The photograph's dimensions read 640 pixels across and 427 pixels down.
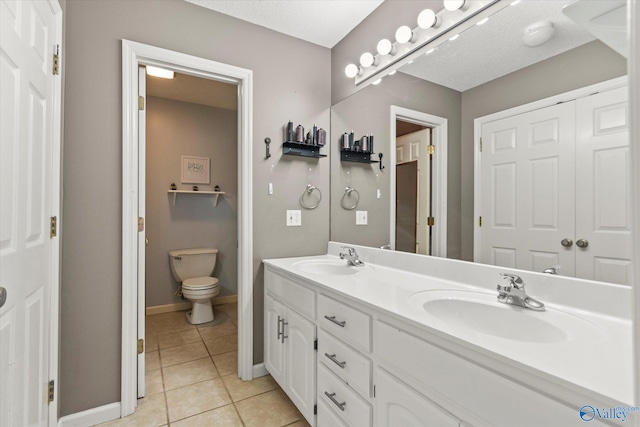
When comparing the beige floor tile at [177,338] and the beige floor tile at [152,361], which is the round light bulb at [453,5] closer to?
the beige floor tile at [152,361]

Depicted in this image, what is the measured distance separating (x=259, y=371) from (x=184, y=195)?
2.30 metres

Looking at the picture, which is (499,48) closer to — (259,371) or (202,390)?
(259,371)

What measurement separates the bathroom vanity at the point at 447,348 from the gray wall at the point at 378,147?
31 cm

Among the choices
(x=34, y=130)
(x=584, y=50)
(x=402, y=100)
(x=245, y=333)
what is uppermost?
(x=402, y=100)

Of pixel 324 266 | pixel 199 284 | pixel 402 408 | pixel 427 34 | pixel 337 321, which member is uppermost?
pixel 427 34

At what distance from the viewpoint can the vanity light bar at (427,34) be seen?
1.33m

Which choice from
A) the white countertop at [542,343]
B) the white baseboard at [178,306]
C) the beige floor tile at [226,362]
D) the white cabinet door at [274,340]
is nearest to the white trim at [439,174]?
the white countertop at [542,343]

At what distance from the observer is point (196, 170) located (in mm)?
3605

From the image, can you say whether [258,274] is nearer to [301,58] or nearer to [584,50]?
[301,58]

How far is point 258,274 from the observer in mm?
2088

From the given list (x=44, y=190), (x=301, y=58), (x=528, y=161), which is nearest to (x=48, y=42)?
(x=44, y=190)

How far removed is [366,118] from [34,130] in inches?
69.0

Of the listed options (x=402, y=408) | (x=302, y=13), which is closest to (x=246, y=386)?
(x=402, y=408)

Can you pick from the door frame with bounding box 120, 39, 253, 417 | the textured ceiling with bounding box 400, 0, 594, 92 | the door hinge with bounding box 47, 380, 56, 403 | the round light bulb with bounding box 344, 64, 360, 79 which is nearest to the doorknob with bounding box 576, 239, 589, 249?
the textured ceiling with bounding box 400, 0, 594, 92
